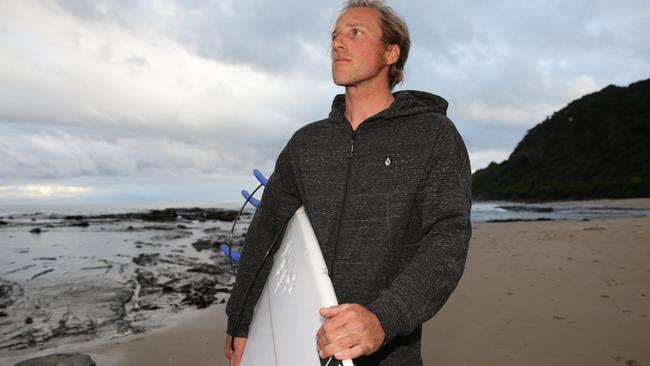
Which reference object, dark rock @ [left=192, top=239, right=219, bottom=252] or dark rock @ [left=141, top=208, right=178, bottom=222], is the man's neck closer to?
dark rock @ [left=192, top=239, right=219, bottom=252]

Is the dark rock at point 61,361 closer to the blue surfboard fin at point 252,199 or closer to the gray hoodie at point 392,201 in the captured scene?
the blue surfboard fin at point 252,199

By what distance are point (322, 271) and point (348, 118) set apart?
71 cm

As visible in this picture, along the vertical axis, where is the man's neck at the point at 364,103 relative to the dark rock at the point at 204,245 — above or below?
above

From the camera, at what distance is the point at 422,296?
132cm

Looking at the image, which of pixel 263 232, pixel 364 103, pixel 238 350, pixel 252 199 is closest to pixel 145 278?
pixel 252 199

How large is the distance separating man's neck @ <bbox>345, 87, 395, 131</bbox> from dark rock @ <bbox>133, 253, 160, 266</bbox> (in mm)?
9009

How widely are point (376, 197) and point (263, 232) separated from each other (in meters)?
0.74

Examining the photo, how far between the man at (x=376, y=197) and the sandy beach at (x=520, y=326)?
7.53 ft

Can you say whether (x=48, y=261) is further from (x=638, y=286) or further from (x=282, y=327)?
(x=638, y=286)

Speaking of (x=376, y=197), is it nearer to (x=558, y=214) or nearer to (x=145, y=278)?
(x=145, y=278)

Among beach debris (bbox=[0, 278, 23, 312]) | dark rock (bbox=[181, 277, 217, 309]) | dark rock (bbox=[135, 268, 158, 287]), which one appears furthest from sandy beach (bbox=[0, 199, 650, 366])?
beach debris (bbox=[0, 278, 23, 312])

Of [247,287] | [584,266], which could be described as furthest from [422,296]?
[584,266]

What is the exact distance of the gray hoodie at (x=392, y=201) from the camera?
145 centimetres

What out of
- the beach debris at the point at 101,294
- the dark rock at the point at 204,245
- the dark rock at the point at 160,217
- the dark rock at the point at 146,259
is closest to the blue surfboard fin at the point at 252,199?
the beach debris at the point at 101,294
